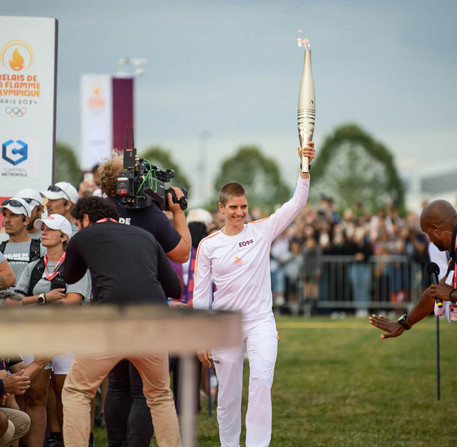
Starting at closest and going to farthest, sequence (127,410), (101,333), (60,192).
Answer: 1. (101,333)
2. (127,410)
3. (60,192)

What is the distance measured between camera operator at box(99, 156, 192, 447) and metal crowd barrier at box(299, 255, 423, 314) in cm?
1617

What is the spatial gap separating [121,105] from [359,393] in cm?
1192

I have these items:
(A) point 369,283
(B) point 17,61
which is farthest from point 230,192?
(A) point 369,283

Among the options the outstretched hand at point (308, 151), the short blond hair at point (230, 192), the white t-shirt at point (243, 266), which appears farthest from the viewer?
Answer: the short blond hair at point (230, 192)

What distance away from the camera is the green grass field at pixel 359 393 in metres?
8.57

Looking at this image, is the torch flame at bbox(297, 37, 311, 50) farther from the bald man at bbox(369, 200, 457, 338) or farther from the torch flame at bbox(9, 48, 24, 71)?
the torch flame at bbox(9, 48, 24, 71)

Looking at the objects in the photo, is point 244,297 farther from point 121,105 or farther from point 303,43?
point 121,105

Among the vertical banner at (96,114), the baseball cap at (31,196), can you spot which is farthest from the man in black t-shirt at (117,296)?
the vertical banner at (96,114)

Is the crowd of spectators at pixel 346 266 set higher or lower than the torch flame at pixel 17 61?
lower

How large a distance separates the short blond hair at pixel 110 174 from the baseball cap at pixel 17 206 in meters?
1.24

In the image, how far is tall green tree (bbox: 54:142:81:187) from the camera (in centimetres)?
7600

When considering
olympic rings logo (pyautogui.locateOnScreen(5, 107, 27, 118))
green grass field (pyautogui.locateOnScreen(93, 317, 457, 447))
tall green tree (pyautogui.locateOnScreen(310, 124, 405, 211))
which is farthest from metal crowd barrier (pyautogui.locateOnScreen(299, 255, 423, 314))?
tall green tree (pyautogui.locateOnScreen(310, 124, 405, 211))

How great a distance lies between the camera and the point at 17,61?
8875 millimetres

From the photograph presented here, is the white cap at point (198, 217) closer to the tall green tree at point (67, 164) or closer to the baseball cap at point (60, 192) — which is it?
the baseball cap at point (60, 192)
